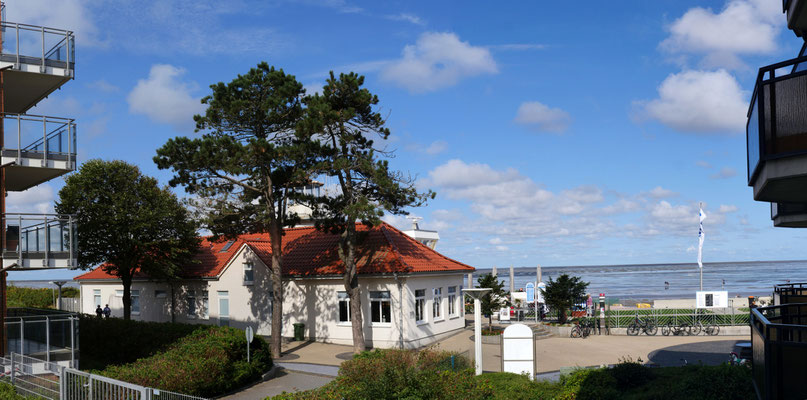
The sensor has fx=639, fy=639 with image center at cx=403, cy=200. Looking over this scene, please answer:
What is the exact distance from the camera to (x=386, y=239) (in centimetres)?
3019

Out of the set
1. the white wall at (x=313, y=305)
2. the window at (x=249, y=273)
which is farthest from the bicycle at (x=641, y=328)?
the window at (x=249, y=273)

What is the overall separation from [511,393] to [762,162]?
944cm

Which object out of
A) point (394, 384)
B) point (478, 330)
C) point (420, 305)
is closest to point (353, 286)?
point (420, 305)

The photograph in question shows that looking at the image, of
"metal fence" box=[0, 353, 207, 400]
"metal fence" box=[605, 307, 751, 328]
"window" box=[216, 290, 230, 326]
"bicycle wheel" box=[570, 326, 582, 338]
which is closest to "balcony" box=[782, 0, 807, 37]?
"metal fence" box=[0, 353, 207, 400]

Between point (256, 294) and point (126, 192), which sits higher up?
point (126, 192)

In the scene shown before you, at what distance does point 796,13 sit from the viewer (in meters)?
7.67

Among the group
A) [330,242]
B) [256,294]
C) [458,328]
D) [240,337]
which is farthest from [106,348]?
[458,328]

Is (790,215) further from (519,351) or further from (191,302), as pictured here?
(191,302)

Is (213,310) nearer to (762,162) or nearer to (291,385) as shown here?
(291,385)

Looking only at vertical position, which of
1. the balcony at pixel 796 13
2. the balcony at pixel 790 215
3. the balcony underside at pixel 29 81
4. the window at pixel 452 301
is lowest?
the window at pixel 452 301

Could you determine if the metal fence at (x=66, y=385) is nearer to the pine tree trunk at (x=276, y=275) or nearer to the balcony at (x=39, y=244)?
the balcony at (x=39, y=244)

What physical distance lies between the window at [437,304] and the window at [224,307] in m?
11.1

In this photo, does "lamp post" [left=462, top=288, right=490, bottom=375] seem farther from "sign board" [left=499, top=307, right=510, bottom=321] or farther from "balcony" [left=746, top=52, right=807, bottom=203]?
"sign board" [left=499, top=307, right=510, bottom=321]

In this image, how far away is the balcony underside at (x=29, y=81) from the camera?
1681 centimetres
